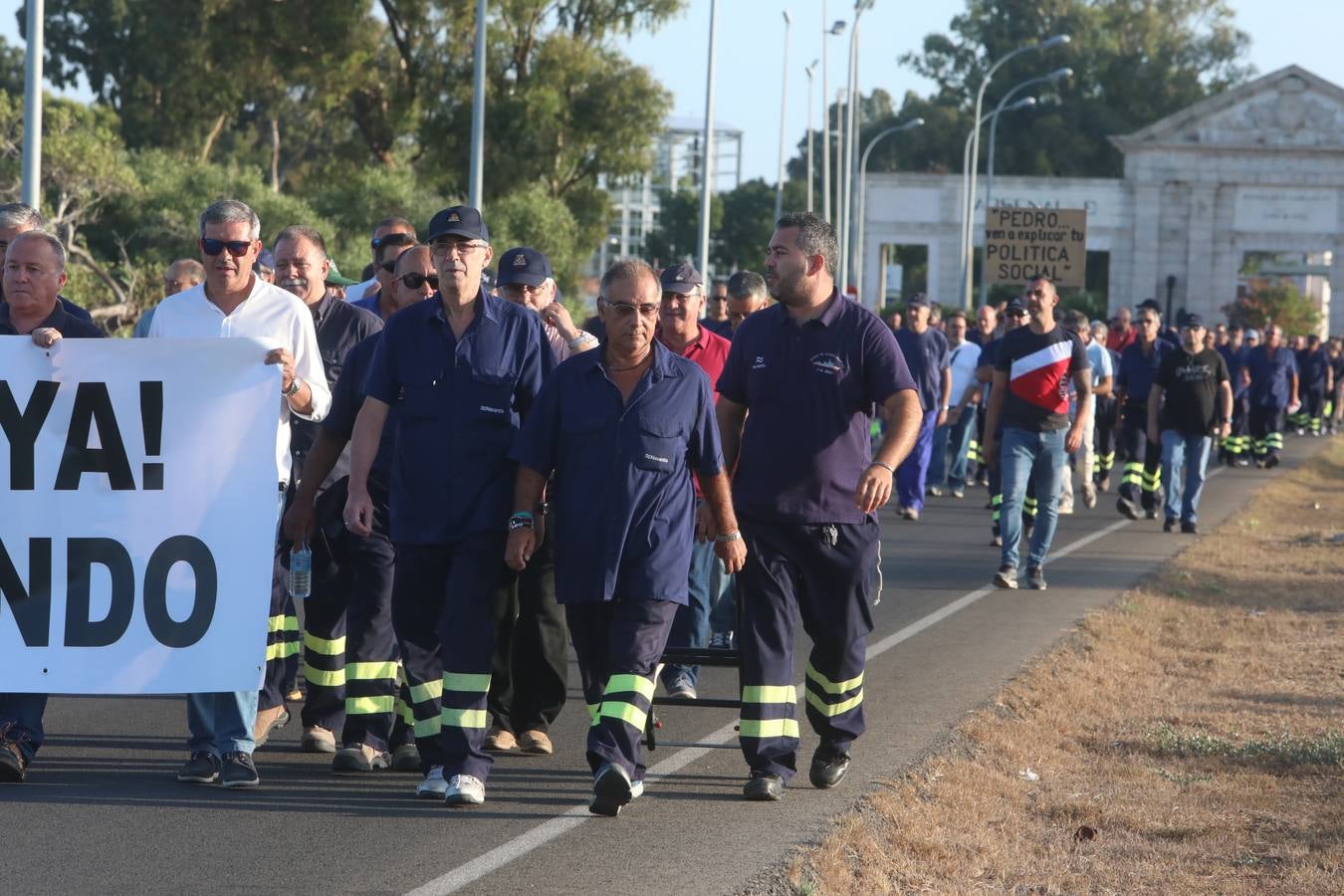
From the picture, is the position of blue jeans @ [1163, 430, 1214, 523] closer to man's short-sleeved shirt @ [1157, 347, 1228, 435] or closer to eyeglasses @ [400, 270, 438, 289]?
man's short-sleeved shirt @ [1157, 347, 1228, 435]

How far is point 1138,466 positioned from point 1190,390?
120 inches

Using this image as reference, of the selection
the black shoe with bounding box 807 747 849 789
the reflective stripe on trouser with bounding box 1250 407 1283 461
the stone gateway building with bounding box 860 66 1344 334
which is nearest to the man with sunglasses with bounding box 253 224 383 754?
the black shoe with bounding box 807 747 849 789

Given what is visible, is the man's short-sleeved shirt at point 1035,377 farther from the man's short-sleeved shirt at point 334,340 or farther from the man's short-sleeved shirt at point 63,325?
the man's short-sleeved shirt at point 63,325

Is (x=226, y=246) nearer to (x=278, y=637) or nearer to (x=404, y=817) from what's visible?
(x=278, y=637)

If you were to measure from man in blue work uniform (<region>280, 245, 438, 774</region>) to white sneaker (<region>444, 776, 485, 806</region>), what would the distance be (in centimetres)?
74

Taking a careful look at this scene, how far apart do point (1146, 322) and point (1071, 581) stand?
6.37 metres

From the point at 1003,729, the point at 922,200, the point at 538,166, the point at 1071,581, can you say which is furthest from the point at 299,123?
the point at 1003,729

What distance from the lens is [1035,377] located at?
14.5m

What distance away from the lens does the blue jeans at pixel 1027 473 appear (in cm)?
1455

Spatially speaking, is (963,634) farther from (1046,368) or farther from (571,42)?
(571,42)

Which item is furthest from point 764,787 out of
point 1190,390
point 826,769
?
point 1190,390

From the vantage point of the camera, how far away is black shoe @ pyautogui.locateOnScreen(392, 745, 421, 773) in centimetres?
807

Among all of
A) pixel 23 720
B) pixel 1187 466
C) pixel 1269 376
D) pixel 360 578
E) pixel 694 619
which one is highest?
pixel 1269 376

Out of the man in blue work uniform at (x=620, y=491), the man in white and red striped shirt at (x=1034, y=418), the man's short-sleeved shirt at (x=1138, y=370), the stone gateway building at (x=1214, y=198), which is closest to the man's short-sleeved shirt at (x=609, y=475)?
the man in blue work uniform at (x=620, y=491)
